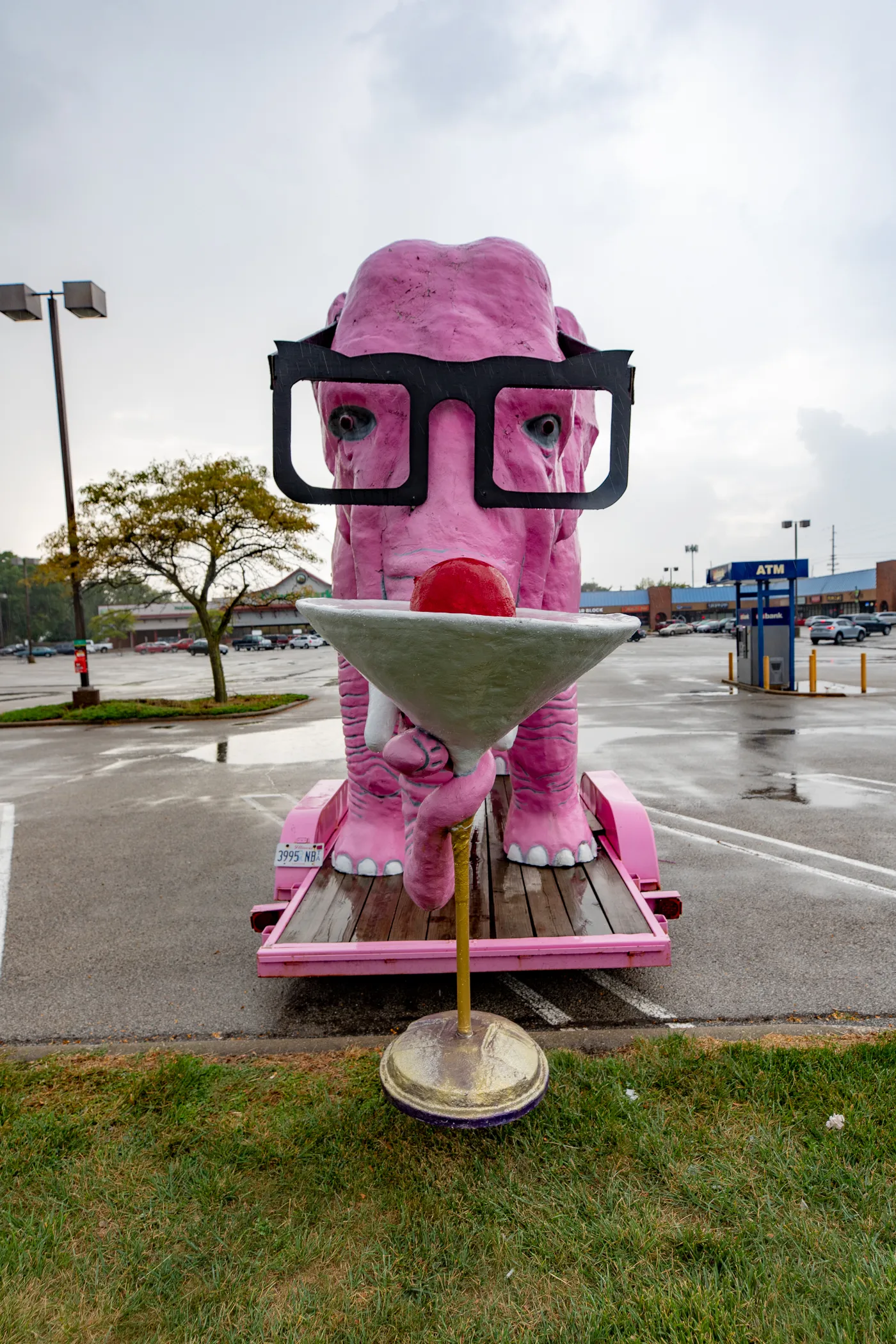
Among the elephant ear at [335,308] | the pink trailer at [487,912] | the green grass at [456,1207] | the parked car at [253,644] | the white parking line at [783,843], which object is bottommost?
the parked car at [253,644]

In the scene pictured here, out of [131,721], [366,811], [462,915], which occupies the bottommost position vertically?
[131,721]

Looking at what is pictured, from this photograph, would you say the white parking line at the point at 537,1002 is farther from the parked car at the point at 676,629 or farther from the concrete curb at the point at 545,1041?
the parked car at the point at 676,629

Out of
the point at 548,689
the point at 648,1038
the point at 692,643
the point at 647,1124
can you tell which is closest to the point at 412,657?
the point at 548,689

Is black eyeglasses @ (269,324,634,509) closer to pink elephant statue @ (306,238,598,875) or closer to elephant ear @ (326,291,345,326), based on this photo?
pink elephant statue @ (306,238,598,875)

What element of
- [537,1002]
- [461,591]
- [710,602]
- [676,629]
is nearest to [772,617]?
[537,1002]

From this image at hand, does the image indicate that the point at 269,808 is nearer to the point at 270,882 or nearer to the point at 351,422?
the point at 270,882

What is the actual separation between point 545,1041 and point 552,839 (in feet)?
3.66

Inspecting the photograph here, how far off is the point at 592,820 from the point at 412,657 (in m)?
3.07

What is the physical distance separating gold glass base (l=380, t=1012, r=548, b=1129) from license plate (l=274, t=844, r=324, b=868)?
5.03ft

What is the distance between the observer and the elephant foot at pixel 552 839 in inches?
147

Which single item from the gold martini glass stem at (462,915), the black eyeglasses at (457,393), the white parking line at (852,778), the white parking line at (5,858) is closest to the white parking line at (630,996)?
the gold martini glass stem at (462,915)

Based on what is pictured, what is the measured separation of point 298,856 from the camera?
3746 millimetres

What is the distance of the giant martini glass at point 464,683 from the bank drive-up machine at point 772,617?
14.0 meters

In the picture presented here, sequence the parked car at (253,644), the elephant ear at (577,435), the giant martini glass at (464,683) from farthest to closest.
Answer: the parked car at (253,644)
the elephant ear at (577,435)
the giant martini glass at (464,683)
